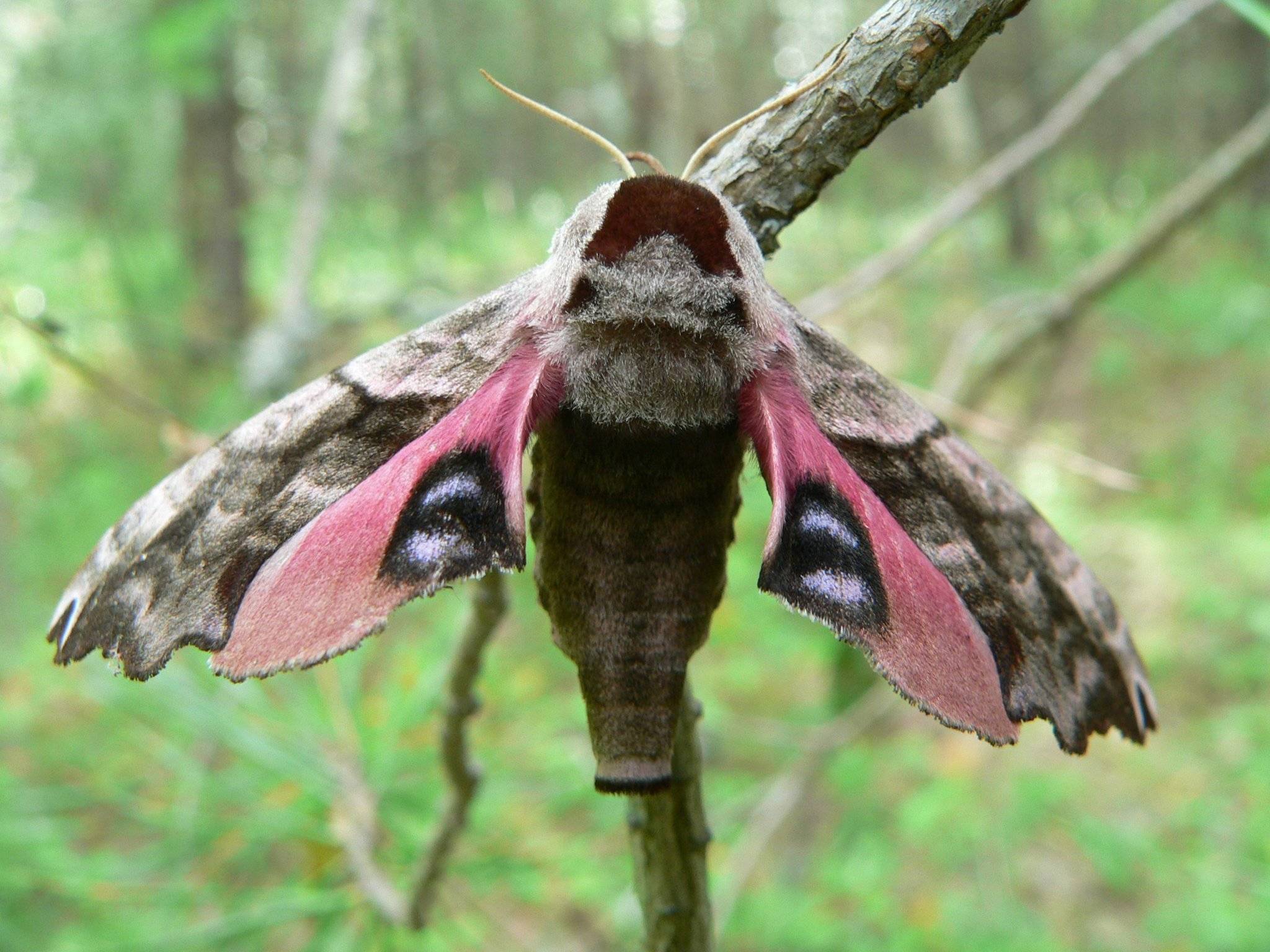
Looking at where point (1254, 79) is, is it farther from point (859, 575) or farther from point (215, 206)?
point (859, 575)

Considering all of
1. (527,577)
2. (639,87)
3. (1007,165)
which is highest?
(639,87)

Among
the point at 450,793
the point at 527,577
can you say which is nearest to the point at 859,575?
the point at 450,793

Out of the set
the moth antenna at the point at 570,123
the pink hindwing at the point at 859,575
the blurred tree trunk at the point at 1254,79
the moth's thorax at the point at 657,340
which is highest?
the blurred tree trunk at the point at 1254,79

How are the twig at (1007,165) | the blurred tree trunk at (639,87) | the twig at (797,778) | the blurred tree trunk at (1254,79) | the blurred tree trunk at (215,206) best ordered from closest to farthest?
the twig at (1007,165), the twig at (797,778), the blurred tree trunk at (639,87), the blurred tree trunk at (215,206), the blurred tree trunk at (1254,79)

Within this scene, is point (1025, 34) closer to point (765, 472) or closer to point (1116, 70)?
→ point (1116, 70)

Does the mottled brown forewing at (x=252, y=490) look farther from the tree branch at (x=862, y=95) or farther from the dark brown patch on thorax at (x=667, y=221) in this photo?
the tree branch at (x=862, y=95)

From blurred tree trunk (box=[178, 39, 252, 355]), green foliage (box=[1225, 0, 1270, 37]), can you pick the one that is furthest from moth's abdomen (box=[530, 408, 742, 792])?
blurred tree trunk (box=[178, 39, 252, 355])

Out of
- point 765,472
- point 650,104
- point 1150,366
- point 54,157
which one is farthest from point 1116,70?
point 1150,366

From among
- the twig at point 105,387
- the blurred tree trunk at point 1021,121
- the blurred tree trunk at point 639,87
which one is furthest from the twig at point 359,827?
the blurred tree trunk at point 1021,121
